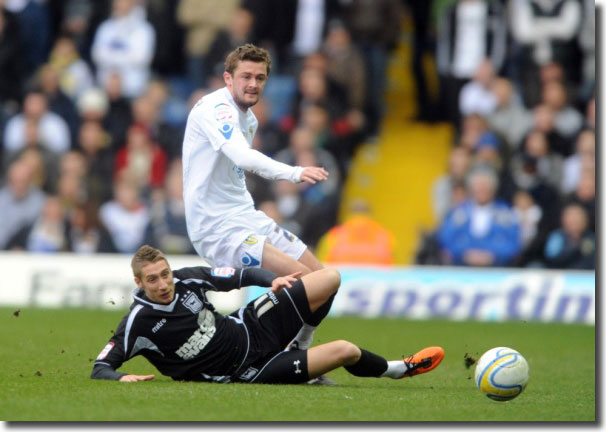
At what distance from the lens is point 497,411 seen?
7.29m

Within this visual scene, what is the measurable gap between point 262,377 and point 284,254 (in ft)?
3.05

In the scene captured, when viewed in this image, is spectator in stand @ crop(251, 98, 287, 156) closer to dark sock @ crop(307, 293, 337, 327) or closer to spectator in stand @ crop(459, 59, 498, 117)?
spectator in stand @ crop(459, 59, 498, 117)

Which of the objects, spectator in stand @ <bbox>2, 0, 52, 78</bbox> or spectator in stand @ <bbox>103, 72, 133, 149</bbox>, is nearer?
spectator in stand @ <bbox>103, 72, 133, 149</bbox>

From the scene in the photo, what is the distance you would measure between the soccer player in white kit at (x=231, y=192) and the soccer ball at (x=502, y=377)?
132cm

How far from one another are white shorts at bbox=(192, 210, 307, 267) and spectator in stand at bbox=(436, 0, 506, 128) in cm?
1011

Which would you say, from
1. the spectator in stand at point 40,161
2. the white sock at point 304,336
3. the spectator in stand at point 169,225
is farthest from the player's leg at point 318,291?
the spectator in stand at point 40,161

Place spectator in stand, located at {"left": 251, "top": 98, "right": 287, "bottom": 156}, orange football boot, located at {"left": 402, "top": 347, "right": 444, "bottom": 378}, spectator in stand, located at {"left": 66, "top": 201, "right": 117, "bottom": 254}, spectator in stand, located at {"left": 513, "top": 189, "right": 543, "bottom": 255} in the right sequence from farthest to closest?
spectator in stand, located at {"left": 251, "top": 98, "right": 287, "bottom": 156} < spectator in stand, located at {"left": 66, "top": 201, "right": 117, "bottom": 254} < spectator in stand, located at {"left": 513, "top": 189, "right": 543, "bottom": 255} < orange football boot, located at {"left": 402, "top": 347, "right": 444, "bottom": 378}

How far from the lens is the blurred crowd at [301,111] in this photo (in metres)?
16.6

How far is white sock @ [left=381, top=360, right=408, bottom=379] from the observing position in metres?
8.62

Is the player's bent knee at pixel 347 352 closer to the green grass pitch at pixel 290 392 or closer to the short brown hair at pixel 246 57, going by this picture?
the green grass pitch at pixel 290 392

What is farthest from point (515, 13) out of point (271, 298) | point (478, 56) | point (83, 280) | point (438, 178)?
point (271, 298)

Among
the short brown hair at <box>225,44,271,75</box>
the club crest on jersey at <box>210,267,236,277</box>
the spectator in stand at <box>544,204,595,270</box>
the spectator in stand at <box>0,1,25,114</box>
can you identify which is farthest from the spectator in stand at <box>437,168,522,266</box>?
the club crest on jersey at <box>210,267,236,277</box>

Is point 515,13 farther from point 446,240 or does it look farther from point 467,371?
point 467,371

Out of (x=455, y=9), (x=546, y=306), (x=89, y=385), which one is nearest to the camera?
(x=89, y=385)
